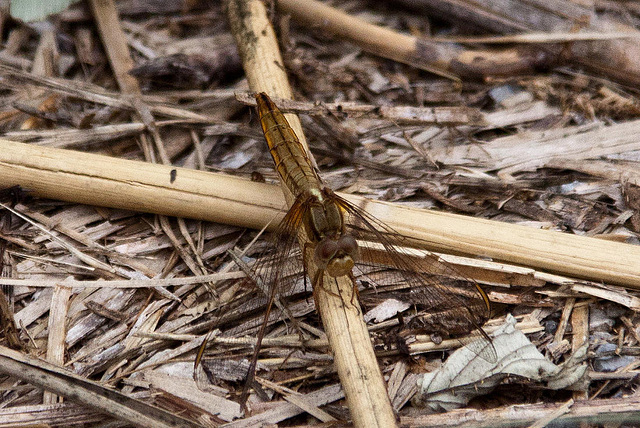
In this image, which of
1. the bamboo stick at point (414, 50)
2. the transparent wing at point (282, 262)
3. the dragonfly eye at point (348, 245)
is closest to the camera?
the dragonfly eye at point (348, 245)

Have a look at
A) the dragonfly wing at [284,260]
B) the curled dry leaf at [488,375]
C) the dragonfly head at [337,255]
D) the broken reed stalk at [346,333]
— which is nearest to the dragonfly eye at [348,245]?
the dragonfly head at [337,255]

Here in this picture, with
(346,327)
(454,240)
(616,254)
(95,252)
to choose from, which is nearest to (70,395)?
(95,252)

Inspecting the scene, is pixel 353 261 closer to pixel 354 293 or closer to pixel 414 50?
pixel 354 293

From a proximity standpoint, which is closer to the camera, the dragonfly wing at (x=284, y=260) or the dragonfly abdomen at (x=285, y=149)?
the dragonfly wing at (x=284, y=260)

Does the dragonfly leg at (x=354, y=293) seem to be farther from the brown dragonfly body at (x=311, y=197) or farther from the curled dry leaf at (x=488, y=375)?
the curled dry leaf at (x=488, y=375)

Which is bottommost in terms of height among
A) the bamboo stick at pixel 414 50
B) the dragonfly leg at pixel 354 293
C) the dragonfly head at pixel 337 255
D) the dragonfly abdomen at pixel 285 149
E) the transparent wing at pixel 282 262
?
the dragonfly leg at pixel 354 293

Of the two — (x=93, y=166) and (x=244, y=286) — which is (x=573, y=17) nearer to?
(x=244, y=286)

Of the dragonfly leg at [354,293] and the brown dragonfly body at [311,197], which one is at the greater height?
the brown dragonfly body at [311,197]

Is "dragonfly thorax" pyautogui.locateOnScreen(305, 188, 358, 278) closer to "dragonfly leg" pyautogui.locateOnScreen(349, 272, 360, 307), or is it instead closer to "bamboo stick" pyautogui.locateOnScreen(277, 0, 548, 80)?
"dragonfly leg" pyautogui.locateOnScreen(349, 272, 360, 307)
